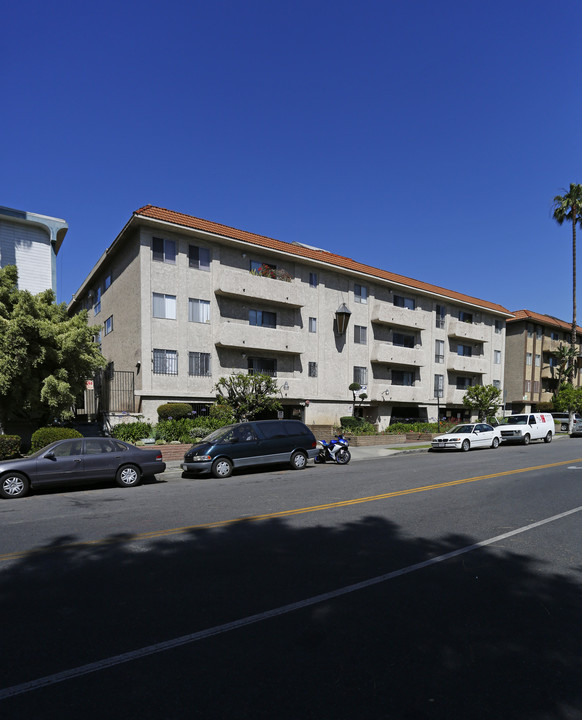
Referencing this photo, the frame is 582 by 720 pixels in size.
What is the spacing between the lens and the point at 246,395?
23625 millimetres

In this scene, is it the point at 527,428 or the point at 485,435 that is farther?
the point at 527,428

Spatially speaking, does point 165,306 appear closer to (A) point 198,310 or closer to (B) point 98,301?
(A) point 198,310

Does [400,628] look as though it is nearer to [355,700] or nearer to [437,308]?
[355,700]

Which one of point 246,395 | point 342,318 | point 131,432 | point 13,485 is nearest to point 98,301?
point 246,395

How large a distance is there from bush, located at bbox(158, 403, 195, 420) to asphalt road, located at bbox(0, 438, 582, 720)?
505 inches

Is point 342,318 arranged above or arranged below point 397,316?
below

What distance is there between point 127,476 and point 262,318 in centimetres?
1621

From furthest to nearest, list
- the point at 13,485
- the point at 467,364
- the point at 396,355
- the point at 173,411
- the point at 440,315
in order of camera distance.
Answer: the point at 467,364 < the point at 440,315 < the point at 396,355 < the point at 173,411 < the point at 13,485

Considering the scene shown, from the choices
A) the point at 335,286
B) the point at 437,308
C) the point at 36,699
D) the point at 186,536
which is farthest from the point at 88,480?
the point at 437,308

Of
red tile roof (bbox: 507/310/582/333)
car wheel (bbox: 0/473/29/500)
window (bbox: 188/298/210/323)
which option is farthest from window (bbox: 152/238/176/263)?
red tile roof (bbox: 507/310/582/333)

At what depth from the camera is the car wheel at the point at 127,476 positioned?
41.4 feet

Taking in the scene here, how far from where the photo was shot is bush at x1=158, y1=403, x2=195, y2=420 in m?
21.7

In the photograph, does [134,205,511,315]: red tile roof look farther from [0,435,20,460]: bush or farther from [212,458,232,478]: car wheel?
[212,458,232,478]: car wheel

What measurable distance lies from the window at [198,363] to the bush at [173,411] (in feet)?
8.66
